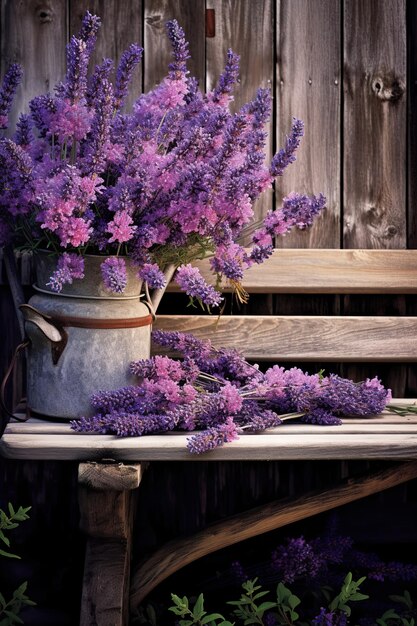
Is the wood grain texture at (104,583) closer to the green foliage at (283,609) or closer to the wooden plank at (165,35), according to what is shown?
the green foliage at (283,609)

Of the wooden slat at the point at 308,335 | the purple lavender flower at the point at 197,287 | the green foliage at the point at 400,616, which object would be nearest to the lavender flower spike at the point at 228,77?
the purple lavender flower at the point at 197,287

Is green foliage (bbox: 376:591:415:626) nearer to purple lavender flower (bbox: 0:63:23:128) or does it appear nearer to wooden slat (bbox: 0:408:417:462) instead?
wooden slat (bbox: 0:408:417:462)

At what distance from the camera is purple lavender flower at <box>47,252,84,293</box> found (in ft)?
5.14

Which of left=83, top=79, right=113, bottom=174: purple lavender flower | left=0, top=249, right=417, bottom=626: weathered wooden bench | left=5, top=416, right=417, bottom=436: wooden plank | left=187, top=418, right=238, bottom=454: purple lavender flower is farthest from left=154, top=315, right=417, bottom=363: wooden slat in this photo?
left=83, top=79, right=113, bottom=174: purple lavender flower

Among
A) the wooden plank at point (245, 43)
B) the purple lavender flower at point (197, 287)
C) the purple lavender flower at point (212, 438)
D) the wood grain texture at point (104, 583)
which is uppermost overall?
the wooden plank at point (245, 43)

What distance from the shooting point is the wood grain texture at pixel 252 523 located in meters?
1.96

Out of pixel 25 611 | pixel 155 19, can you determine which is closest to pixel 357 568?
pixel 25 611

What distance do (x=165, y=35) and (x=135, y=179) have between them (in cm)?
78

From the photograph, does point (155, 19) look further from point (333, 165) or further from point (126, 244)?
point (126, 244)

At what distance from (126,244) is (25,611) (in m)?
1.12

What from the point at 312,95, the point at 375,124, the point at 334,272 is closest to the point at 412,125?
the point at 375,124

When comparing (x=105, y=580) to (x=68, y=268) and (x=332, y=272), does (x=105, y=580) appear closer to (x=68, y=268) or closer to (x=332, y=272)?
(x=68, y=268)

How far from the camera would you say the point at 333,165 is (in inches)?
89.4

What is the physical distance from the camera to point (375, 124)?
2.27 metres
